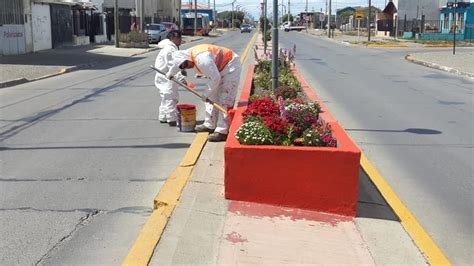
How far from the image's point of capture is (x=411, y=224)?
555 centimetres

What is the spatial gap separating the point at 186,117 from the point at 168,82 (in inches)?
40.6

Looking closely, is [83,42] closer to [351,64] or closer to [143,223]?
[351,64]

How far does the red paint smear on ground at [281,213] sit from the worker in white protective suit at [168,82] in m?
4.78

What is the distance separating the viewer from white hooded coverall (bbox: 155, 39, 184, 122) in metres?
10.1

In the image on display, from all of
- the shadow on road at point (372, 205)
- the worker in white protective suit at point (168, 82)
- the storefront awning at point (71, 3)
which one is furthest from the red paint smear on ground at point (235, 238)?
the storefront awning at point (71, 3)

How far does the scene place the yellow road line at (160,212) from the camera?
450 centimetres

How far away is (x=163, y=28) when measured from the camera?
165 ft

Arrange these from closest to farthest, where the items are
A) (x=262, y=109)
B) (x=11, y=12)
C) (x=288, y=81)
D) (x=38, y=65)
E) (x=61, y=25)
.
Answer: (x=262, y=109) → (x=288, y=81) → (x=38, y=65) → (x=11, y=12) → (x=61, y=25)

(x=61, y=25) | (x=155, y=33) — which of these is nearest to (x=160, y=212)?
(x=61, y=25)

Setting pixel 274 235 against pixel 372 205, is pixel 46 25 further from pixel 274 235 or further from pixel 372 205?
pixel 274 235

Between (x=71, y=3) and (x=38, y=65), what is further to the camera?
(x=71, y=3)

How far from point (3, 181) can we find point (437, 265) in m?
4.78

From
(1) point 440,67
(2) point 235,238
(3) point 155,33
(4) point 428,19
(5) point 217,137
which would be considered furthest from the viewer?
(4) point 428,19

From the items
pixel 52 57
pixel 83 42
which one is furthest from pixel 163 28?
pixel 52 57
